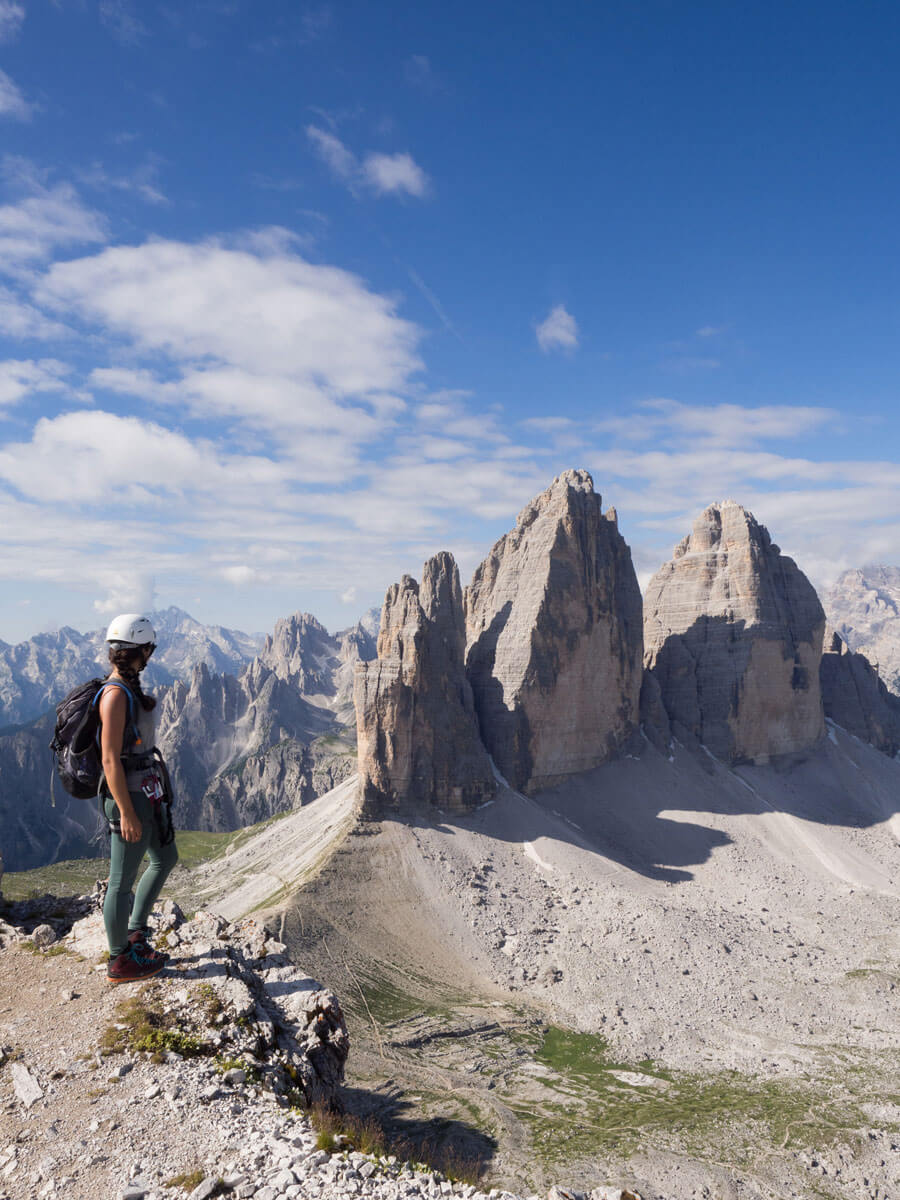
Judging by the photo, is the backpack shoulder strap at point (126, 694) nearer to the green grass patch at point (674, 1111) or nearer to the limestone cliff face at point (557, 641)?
the green grass patch at point (674, 1111)

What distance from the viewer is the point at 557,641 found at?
3140 inches

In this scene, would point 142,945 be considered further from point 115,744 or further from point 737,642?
point 737,642

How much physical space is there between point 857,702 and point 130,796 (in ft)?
410

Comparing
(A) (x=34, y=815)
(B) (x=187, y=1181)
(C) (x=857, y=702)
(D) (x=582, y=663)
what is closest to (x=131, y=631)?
(B) (x=187, y=1181)

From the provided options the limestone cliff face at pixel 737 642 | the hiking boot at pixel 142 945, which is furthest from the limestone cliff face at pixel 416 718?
the hiking boot at pixel 142 945

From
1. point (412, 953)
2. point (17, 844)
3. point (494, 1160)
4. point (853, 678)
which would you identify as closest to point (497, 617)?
point (412, 953)

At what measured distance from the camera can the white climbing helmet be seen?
1029 centimetres

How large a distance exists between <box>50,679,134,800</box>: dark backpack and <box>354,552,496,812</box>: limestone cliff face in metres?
54.8

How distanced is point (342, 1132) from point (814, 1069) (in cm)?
4177

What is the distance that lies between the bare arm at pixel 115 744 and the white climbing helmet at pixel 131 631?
0.85 meters

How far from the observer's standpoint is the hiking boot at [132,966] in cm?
1105

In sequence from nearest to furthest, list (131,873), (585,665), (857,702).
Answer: (131,873)
(585,665)
(857,702)

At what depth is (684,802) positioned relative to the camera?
262 feet

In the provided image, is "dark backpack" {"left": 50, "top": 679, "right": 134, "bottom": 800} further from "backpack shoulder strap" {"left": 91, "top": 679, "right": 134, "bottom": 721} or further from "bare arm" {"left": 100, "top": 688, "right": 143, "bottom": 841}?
"bare arm" {"left": 100, "top": 688, "right": 143, "bottom": 841}
